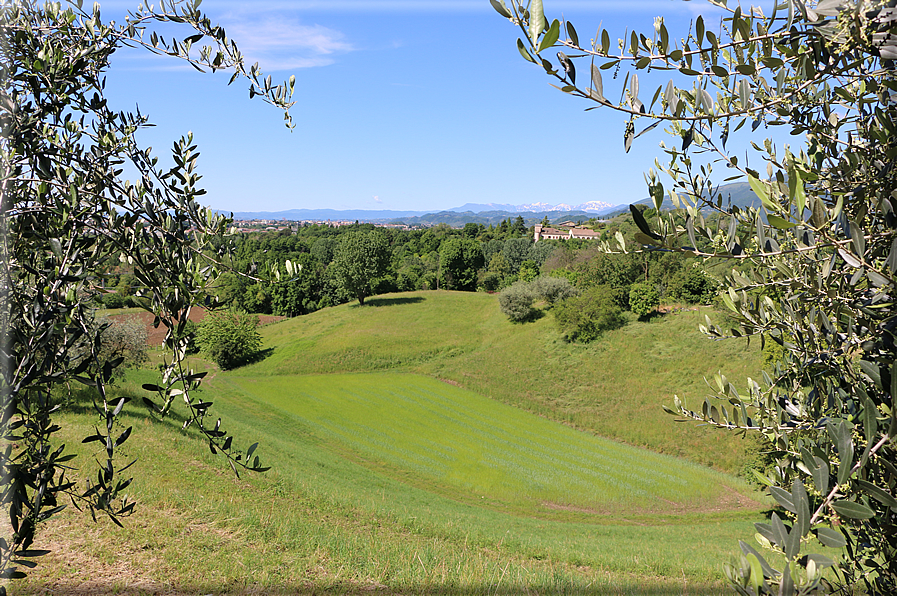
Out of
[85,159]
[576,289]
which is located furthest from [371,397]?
[85,159]

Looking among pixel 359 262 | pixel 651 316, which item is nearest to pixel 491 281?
pixel 359 262

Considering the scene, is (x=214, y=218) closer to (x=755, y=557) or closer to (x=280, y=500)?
(x=755, y=557)

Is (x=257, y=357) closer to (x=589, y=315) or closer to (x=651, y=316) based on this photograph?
(x=589, y=315)

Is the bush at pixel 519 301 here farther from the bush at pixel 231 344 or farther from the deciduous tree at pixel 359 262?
the bush at pixel 231 344

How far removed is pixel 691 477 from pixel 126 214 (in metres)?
23.5

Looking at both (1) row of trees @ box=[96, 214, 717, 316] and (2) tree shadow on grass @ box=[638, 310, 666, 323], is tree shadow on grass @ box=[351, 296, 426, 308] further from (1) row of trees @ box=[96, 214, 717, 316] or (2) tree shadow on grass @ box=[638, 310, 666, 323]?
(2) tree shadow on grass @ box=[638, 310, 666, 323]

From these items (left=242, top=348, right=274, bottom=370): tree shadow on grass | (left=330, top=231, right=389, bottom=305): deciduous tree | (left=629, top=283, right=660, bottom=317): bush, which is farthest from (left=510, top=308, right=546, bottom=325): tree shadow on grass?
(left=242, top=348, right=274, bottom=370): tree shadow on grass

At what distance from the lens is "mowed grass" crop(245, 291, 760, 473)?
A: 27578 mm

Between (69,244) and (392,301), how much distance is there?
51204 mm

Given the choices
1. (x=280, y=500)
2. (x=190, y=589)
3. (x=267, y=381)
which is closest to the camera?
(x=190, y=589)

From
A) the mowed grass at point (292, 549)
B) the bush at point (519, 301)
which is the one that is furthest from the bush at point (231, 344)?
the mowed grass at point (292, 549)

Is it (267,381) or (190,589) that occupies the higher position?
(190,589)

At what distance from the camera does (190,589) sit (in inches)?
182

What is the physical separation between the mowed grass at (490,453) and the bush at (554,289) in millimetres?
13761
